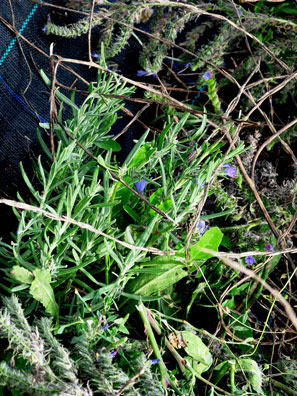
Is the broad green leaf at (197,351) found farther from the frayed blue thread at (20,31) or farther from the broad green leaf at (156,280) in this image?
the frayed blue thread at (20,31)

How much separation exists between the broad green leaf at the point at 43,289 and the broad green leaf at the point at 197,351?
261 mm

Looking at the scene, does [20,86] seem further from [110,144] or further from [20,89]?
[110,144]

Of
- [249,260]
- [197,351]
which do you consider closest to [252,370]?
[197,351]

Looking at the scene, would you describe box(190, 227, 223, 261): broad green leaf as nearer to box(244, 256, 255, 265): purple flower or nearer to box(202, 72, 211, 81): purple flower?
box(244, 256, 255, 265): purple flower

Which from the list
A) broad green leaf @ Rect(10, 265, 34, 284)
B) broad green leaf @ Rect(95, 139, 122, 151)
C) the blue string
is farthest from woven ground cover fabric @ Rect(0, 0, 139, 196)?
broad green leaf @ Rect(10, 265, 34, 284)

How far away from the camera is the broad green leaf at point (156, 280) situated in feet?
2.59

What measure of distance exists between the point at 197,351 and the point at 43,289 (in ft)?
1.07

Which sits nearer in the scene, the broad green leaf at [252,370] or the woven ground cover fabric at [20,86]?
the broad green leaf at [252,370]

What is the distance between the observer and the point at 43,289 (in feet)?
2.19

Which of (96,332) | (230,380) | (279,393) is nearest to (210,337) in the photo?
(230,380)

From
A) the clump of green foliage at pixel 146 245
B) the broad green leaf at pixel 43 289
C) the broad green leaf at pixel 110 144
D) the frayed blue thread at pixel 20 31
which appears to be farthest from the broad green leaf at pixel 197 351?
the frayed blue thread at pixel 20 31

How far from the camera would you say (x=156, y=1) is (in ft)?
3.54

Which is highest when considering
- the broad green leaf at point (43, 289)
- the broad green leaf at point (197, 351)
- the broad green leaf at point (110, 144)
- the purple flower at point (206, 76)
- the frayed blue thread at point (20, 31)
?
the frayed blue thread at point (20, 31)

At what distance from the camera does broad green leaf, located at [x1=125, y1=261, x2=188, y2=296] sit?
0.79m
